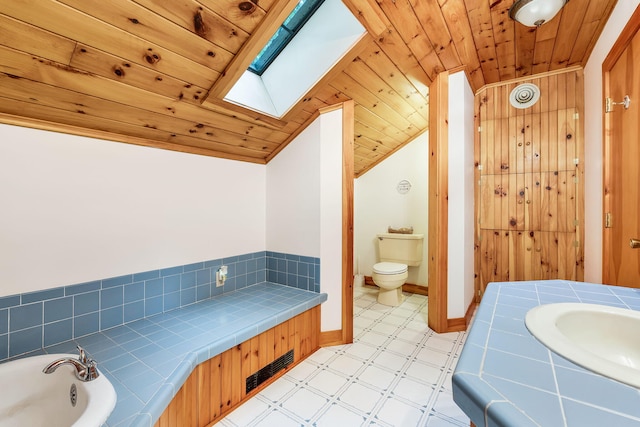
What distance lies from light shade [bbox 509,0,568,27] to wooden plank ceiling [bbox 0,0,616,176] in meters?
0.12

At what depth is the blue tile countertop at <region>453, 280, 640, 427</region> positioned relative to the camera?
1.36ft

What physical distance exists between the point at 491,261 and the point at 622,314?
7.28 feet

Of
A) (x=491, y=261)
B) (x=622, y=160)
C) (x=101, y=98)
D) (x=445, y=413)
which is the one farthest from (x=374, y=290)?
(x=101, y=98)

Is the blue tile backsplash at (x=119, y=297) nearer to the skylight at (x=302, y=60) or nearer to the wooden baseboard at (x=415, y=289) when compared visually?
the skylight at (x=302, y=60)

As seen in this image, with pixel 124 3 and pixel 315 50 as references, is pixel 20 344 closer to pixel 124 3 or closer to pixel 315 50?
pixel 124 3

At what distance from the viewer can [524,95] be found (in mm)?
2629

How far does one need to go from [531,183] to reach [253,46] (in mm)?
2691

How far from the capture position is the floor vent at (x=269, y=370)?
1.66m

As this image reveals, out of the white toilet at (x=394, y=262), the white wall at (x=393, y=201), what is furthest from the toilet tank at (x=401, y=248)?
the white wall at (x=393, y=201)

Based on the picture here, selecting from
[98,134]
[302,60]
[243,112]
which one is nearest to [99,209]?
[98,134]

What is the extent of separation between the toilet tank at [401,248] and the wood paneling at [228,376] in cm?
172

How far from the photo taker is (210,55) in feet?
4.55

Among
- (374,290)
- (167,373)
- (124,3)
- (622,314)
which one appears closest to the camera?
(622,314)

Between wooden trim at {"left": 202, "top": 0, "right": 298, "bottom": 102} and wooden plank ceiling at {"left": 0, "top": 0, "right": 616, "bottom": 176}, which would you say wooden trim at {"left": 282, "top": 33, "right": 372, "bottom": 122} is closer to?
wooden plank ceiling at {"left": 0, "top": 0, "right": 616, "bottom": 176}
